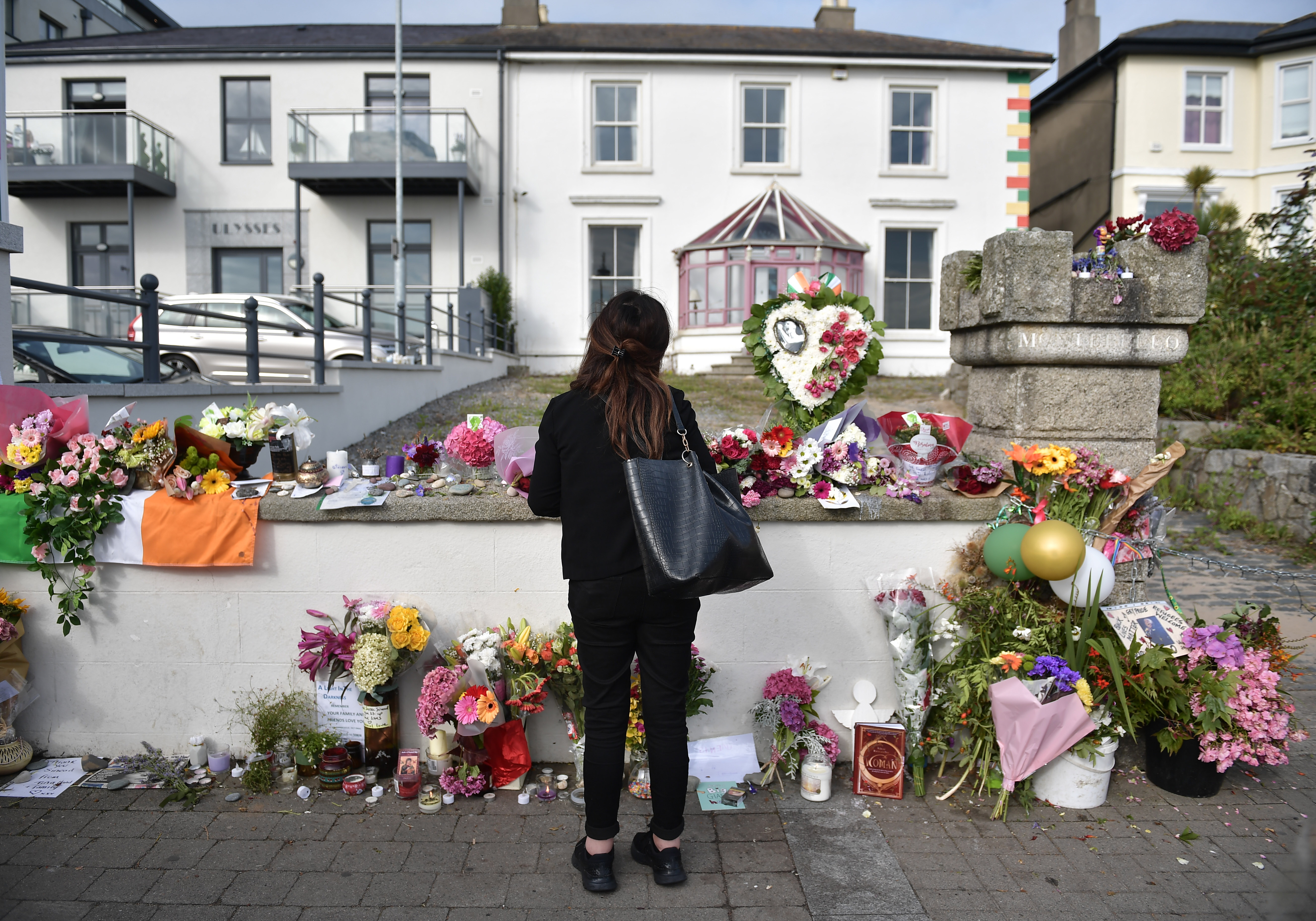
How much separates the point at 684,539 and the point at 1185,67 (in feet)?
73.3

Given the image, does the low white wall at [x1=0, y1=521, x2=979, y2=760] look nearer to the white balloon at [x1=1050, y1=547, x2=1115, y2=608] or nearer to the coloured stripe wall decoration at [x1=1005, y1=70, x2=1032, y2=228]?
the white balloon at [x1=1050, y1=547, x2=1115, y2=608]

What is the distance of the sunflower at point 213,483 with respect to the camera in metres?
3.63

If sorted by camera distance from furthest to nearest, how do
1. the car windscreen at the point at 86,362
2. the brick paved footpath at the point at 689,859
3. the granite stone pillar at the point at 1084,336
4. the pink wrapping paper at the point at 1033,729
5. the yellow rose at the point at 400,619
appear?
the car windscreen at the point at 86,362 → the granite stone pillar at the point at 1084,336 → the yellow rose at the point at 400,619 → the pink wrapping paper at the point at 1033,729 → the brick paved footpath at the point at 689,859

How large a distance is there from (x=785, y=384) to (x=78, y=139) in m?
18.5

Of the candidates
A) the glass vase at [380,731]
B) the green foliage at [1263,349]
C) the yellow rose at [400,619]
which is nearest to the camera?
the yellow rose at [400,619]

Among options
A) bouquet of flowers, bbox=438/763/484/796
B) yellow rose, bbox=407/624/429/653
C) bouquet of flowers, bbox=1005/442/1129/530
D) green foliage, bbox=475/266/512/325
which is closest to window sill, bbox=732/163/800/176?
green foliage, bbox=475/266/512/325

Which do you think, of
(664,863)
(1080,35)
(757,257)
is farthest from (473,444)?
(1080,35)

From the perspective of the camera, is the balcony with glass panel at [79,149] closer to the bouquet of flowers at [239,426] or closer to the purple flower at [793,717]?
the bouquet of flowers at [239,426]

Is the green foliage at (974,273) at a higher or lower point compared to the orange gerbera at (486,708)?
higher

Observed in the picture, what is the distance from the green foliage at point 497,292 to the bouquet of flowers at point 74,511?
547 inches

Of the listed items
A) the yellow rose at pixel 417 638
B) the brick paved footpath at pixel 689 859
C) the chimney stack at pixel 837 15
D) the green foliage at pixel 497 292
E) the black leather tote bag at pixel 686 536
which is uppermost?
the chimney stack at pixel 837 15

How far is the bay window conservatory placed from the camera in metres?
16.8

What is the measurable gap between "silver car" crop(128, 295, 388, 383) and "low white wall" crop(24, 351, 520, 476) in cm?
78

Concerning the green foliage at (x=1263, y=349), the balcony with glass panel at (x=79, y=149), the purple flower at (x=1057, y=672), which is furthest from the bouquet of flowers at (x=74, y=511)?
the balcony with glass panel at (x=79, y=149)
